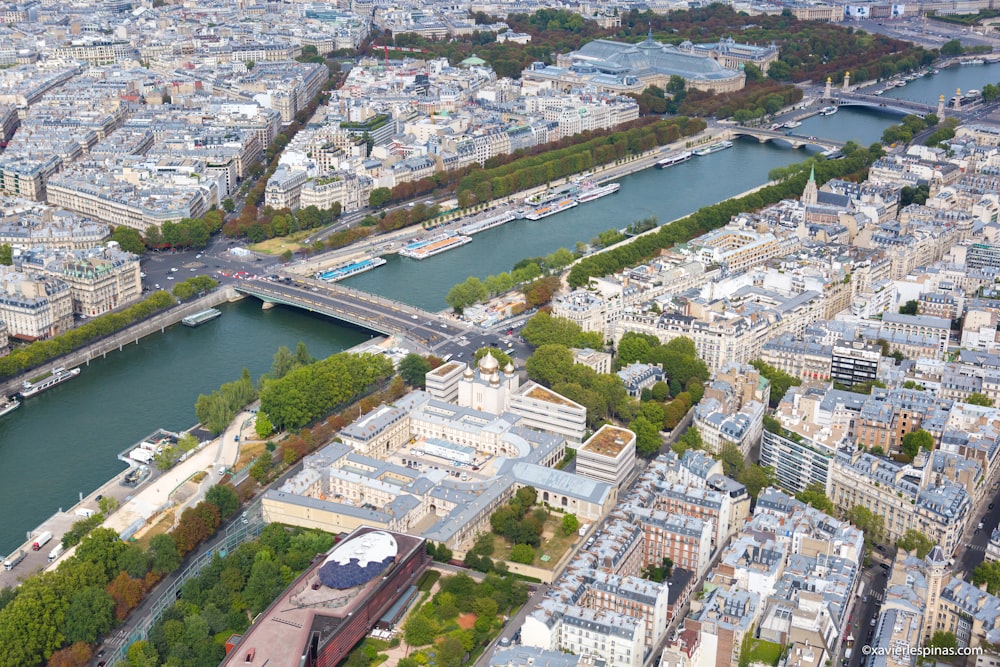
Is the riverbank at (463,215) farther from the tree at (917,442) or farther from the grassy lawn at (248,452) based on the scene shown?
the tree at (917,442)

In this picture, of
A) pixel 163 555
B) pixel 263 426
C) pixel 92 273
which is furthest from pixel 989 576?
pixel 92 273

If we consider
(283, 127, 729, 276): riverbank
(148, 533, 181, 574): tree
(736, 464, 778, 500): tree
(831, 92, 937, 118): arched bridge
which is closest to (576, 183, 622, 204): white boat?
(283, 127, 729, 276): riverbank

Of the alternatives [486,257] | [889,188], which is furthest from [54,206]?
[889,188]

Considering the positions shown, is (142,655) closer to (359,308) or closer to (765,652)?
(765,652)

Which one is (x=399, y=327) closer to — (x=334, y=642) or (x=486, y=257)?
(x=486, y=257)

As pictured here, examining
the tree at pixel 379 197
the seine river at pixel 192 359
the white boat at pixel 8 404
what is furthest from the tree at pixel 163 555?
the tree at pixel 379 197
